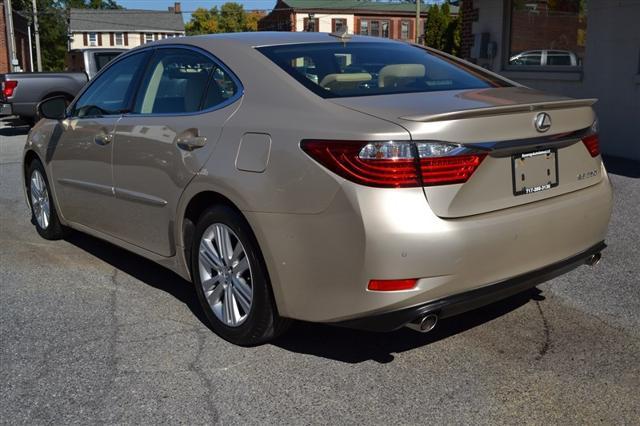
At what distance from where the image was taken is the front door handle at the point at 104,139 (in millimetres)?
4902

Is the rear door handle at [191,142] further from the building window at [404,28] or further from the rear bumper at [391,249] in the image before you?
the building window at [404,28]

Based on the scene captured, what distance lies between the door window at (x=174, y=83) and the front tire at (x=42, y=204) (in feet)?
6.00

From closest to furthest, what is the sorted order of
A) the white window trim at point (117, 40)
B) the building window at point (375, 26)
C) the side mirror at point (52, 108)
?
the side mirror at point (52, 108) → the building window at point (375, 26) → the white window trim at point (117, 40)

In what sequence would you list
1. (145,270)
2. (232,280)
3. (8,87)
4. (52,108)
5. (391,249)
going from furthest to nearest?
(8,87), (52,108), (145,270), (232,280), (391,249)

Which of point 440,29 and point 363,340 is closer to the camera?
point 363,340

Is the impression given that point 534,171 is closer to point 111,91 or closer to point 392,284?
point 392,284

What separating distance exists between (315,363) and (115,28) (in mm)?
86320

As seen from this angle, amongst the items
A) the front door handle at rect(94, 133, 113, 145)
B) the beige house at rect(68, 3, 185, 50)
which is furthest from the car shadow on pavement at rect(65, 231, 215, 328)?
the beige house at rect(68, 3, 185, 50)

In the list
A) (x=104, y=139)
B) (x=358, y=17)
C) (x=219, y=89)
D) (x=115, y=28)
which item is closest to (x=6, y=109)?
(x=104, y=139)

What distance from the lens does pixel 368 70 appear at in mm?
4070

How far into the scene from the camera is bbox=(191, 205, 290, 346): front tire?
3689 mm

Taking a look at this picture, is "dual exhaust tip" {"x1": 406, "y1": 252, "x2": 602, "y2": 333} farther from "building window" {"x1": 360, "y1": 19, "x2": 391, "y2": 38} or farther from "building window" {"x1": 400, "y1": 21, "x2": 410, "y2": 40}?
"building window" {"x1": 400, "y1": 21, "x2": 410, "y2": 40}

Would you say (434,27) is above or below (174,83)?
above

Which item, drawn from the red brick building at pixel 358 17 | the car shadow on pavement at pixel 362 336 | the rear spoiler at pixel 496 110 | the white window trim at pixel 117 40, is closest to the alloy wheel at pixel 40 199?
the car shadow on pavement at pixel 362 336
